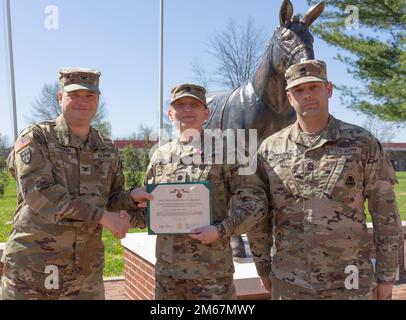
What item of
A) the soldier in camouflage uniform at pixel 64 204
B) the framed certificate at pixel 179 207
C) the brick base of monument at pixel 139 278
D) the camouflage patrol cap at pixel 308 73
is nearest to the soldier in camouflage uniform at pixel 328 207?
the camouflage patrol cap at pixel 308 73

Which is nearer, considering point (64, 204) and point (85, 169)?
point (64, 204)

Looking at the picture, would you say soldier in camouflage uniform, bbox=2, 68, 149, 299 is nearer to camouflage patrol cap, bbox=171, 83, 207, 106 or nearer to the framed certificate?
the framed certificate

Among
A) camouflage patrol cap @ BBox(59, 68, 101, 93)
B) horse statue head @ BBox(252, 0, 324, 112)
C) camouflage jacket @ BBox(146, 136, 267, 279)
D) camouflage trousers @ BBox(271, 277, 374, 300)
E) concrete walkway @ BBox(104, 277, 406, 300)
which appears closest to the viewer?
camouflage trousers @ BBox(271, 277, 374, 300)

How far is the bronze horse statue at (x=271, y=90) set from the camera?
4.38 m

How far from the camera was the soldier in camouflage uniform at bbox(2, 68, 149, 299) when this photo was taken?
108 inches

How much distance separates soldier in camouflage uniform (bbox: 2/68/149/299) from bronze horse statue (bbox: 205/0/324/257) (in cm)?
210

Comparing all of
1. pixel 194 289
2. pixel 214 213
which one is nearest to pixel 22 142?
pixel 214 213

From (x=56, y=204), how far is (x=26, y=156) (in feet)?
1.22

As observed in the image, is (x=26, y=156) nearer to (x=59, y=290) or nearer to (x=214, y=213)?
(x=59, y=290)

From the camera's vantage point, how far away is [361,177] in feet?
8.59

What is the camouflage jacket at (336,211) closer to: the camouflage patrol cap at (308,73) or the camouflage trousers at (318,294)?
the camouflage trousers at (318,294)

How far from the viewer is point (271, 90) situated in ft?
15.6

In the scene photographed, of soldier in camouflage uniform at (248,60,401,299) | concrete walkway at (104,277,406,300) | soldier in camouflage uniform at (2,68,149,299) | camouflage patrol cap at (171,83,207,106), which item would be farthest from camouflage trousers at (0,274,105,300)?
concrete walkway at (104,277,406,300)
